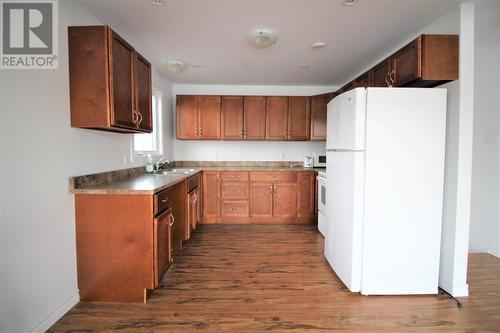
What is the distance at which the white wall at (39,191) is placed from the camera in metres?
1.40

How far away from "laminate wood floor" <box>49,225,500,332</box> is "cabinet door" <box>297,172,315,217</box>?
1335mm

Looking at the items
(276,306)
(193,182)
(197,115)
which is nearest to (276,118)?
(197,115)

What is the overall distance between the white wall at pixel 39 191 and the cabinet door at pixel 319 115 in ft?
11.1

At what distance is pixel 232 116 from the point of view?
4.18m

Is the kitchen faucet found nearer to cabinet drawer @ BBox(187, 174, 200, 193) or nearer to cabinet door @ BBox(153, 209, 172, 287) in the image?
cabinet drawer @ BBox(187, 174, 200, 193)

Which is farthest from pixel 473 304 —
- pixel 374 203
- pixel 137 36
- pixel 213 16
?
pixel 137 36

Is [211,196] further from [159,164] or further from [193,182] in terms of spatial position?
[159,164]

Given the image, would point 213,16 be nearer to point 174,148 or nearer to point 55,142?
point 55,142

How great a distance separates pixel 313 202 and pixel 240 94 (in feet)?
7.71

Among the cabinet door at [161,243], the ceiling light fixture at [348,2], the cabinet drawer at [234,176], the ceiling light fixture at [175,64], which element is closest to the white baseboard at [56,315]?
the cabinet door at [161,243]

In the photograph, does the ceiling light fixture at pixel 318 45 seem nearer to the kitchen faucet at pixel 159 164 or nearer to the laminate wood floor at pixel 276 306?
the laminate wood floor at pixel 276 306

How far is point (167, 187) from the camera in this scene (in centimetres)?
220

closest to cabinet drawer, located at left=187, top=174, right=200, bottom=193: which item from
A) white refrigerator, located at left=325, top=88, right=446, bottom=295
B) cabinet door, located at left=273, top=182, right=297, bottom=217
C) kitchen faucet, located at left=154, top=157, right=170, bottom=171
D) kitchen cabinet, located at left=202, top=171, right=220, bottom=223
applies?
kitchen cabinet, located at left=202, top=171, right=220, bottom=223

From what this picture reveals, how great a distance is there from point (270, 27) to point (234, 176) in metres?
2.32
